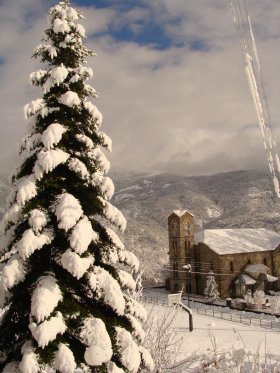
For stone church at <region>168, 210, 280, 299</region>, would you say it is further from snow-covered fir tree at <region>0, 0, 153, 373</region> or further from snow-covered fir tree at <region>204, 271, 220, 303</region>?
snow-covered fir tree at <region>0, 0, 153, 373</region>

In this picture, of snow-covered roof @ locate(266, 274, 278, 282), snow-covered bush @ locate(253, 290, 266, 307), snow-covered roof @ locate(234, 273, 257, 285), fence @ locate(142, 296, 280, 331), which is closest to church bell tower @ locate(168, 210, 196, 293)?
snow-covered roof @ locate(234, 273, 257, 285)

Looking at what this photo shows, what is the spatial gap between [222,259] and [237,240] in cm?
694

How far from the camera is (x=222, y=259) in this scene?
5856 cm

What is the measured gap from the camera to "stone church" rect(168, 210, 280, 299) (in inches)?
2299

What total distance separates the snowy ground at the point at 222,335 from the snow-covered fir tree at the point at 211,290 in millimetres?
11012

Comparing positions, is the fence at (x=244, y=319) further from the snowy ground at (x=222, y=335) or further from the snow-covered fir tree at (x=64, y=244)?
the snow-covered fir tree at (x=64, y=244)

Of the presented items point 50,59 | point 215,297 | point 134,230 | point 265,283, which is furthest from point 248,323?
point 134,230

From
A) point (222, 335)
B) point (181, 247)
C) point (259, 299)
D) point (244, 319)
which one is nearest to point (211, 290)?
point (259, 299)

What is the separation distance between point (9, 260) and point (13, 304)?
1.25 meters

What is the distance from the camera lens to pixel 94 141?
42.2 feet

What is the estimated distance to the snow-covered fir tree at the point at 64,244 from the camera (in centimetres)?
1031

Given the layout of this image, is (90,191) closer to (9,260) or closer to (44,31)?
(9,260)

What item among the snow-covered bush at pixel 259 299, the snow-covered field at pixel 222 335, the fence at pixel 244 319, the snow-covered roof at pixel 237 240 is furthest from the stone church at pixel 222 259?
the snow-covered field at pixel 222 335

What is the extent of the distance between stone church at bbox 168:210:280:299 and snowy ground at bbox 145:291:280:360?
1594 cm
